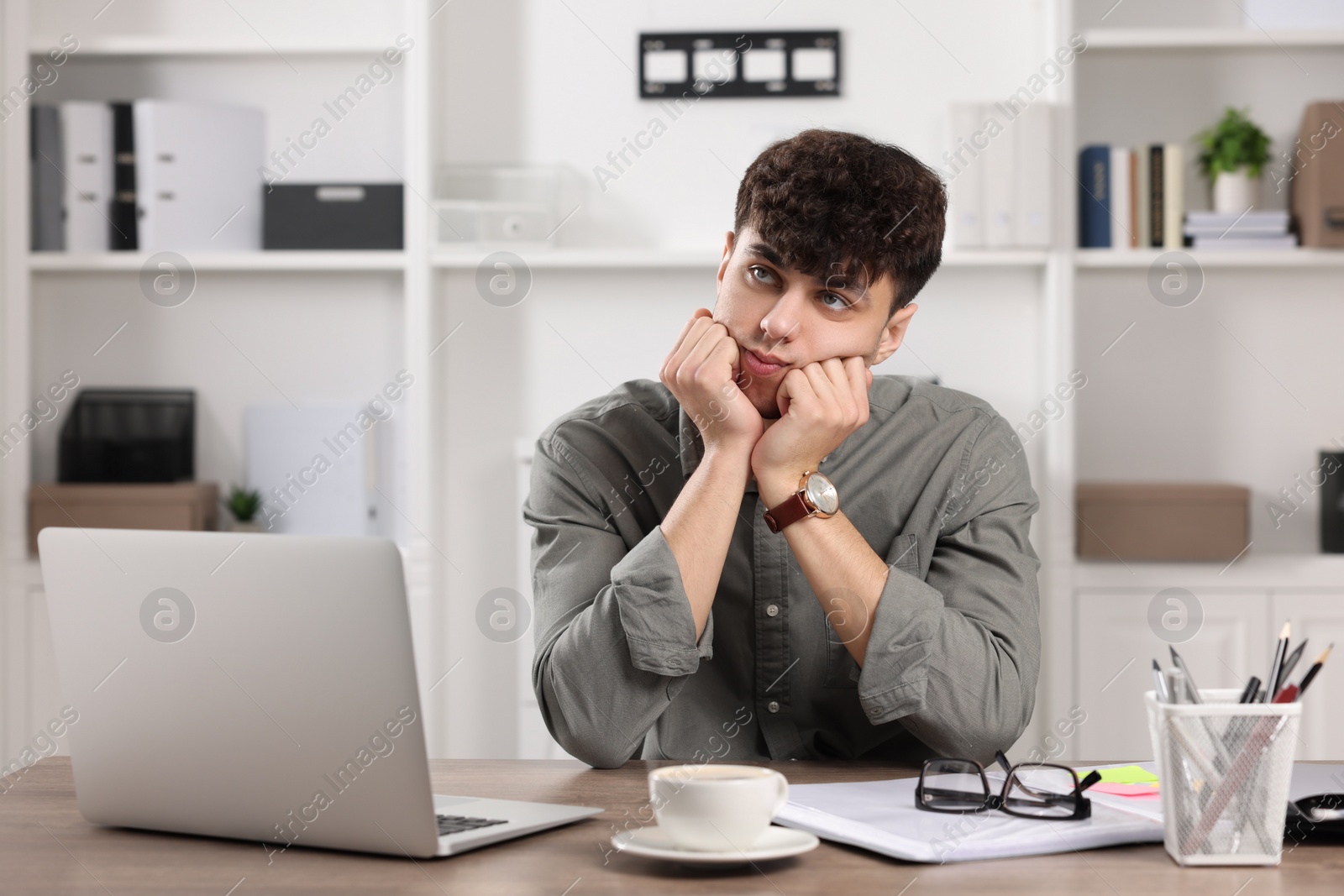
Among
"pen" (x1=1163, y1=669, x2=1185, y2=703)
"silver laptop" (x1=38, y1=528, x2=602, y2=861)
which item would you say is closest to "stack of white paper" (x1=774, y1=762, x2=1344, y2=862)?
"pen" (x1=1163, y1=669, x2=1185, y2=703)

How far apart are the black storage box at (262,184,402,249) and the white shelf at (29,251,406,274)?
4 centimetres

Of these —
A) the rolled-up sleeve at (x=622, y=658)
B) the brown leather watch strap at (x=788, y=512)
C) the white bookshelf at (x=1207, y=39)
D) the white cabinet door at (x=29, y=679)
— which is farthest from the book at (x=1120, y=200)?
the white cabinet door at (x=29, y=679)

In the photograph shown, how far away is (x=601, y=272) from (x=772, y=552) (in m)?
1.58

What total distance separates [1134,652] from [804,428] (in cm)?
166

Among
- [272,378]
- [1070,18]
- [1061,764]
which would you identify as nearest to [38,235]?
[272,378]

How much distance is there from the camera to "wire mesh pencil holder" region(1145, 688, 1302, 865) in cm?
76

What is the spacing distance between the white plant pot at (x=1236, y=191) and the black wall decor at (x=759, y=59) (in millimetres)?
891

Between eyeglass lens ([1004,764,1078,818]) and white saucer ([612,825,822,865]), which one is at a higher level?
white saucer ([612,825,822,865])

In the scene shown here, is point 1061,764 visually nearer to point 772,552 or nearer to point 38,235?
point 772,552

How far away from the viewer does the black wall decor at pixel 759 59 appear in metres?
2.75

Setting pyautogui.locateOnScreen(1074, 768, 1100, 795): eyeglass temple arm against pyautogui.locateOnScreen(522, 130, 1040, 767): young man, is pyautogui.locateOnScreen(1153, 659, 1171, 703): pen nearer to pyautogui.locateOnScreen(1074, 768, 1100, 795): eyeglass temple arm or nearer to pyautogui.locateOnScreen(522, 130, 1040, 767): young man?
pyautogui.locateOnScreen(1074, 768, 1100, 795): eyeglass temple arm

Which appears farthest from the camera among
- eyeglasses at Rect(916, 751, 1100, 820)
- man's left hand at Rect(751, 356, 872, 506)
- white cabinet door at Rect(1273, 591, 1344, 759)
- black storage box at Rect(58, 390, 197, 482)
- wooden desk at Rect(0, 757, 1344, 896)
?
black storage box at Rect(58, 390, 197, 482)

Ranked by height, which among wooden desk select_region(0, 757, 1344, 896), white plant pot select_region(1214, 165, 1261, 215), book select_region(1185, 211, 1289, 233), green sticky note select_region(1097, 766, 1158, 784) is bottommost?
green sticky note select_region(1097, 766, 1158, 784)

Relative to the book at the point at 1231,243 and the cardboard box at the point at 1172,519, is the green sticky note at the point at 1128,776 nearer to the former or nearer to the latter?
the cardboard box at the point at 1172,519
